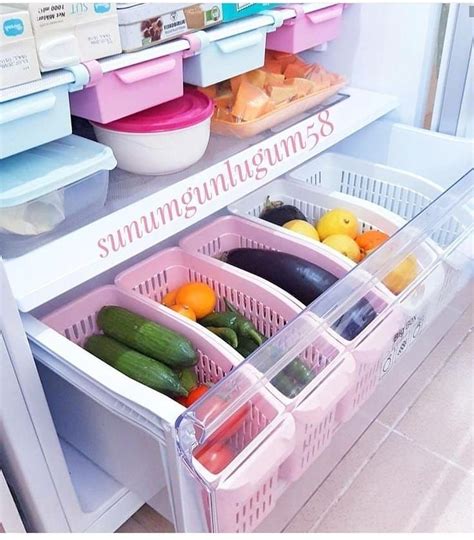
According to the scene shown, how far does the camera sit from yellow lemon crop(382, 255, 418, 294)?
82cm

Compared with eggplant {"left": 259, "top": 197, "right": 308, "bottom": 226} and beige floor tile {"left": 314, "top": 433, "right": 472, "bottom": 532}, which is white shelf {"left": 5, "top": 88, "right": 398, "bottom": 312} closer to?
eggplant {"left": 259, "top": 197, "right": 308, "bottom": 226}

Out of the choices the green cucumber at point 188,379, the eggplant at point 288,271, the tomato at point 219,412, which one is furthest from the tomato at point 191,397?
the eggplant at point 288,271

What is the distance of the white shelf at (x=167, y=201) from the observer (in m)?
0.68

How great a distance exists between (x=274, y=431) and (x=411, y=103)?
74 cm

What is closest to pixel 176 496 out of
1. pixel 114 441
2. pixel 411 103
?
pixel 114 441

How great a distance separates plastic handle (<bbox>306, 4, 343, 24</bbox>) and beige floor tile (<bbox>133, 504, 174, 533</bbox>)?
2.78 feet

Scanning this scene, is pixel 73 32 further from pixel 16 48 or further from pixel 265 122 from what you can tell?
pixel 265 122

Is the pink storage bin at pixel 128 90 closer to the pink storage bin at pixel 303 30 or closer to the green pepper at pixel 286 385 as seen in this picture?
the pink storage bin at pixel 303 30

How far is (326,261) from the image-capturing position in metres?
0.92

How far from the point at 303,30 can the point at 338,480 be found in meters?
0.75

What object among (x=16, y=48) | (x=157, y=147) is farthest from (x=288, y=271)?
(x=16, y=48)

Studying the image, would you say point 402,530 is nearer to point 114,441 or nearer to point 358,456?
point 358,456

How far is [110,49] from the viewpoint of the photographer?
0.70m

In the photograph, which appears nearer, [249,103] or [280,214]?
[249,103]
